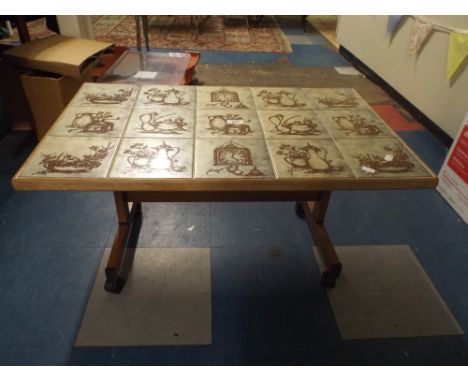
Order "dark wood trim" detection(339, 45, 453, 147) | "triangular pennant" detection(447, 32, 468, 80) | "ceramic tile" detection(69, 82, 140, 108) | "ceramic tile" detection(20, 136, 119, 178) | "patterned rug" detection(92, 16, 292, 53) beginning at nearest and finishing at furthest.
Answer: "ceramic tile" detection(20, 136, 119, 178) < "ceramic tile" detection(69, 82, 140, 108) < "triangular pennant" detection(447, 32, 468, 80) < "dark wood trim" detection(339, 45, 453, 147) < "patterned rug" detection(92, 16, 292, 53)

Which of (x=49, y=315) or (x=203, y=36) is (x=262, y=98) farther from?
(x=203, y=36)

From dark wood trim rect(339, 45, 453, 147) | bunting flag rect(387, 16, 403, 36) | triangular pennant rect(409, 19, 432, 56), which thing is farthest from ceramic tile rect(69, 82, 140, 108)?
bunting flag rect(387, 16, 403, 36)

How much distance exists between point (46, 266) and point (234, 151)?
1.18 metres

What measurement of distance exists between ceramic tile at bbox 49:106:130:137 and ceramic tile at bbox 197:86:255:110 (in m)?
0.37

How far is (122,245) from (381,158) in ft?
4.15

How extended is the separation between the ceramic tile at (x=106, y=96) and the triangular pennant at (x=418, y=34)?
2782mm

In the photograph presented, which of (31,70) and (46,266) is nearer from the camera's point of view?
(46,266)


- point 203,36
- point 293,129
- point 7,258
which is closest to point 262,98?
point 293,129

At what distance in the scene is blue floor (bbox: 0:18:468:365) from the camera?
1362mm

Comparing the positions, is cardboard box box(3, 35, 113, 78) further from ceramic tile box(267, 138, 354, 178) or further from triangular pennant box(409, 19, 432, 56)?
triangular pennant box(409, 19, 432, 56)

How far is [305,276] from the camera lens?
170cm

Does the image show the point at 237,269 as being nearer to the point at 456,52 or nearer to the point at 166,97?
the point at 166,97

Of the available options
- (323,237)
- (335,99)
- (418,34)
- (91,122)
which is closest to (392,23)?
(418,34)

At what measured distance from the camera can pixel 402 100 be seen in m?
3.54
